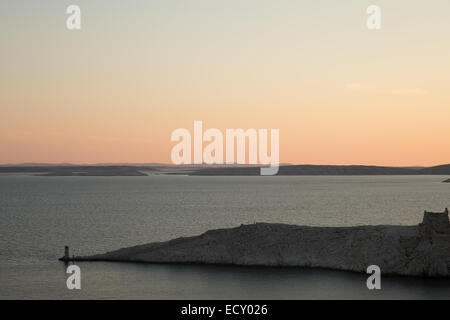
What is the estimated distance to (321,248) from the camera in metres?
44.9

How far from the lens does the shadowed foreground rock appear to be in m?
40.4

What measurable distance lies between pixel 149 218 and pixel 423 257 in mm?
60650

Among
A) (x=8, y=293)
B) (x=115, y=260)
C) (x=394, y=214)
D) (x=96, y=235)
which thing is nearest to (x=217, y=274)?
(x=115, y=260)

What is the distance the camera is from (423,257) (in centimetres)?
4041

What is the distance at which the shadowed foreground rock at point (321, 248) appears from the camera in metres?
40.4

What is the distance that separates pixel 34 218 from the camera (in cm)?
9494

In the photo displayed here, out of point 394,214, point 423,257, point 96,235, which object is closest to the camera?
point 423,257
